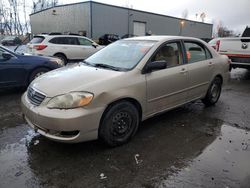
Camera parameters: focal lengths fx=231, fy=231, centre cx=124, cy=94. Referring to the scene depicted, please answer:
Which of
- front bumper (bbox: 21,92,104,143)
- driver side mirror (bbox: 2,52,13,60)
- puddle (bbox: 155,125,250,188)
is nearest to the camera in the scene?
puddle (bbox: 155,125,250,188)

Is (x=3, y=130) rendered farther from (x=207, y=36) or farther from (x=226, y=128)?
(x=207, y=36)

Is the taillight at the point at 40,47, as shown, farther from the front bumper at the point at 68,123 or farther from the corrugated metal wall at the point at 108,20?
the corrugated metal wall at the point at 108,20

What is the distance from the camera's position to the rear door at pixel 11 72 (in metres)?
5.79

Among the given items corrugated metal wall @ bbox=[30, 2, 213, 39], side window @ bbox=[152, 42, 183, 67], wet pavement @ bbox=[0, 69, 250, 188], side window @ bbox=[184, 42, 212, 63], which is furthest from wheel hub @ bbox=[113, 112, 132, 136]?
corrugated metal wall @ bbox=[30, 2, 213, 39]

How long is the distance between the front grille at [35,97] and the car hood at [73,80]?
60mm

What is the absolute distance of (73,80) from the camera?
10.7 ft

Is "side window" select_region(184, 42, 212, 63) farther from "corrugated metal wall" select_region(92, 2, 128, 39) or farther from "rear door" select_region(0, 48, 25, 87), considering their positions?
"corrugated metal wall" select_region(92, 2, 128, 39)

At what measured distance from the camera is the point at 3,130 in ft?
13.0

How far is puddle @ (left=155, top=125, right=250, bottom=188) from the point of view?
2627 millimetres

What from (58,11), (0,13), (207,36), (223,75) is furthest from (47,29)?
(223,75)

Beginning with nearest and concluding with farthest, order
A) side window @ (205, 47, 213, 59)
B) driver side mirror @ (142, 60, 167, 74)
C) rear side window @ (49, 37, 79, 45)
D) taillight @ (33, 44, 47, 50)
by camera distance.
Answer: driver side mirror @ (142, 60, 167, 74) → side window @ (205, 47, 213, 59) → taillight @ (33, 44, 47, 50) → rear side window @ (49, 37, 79, 45)

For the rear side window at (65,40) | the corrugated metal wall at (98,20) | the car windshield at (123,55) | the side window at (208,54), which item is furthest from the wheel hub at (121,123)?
the corrugated metal wall at (98,20)

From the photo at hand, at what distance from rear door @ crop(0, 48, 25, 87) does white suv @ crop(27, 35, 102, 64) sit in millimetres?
5039

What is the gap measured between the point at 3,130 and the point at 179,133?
9.85 feet
